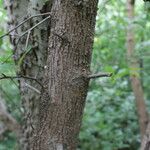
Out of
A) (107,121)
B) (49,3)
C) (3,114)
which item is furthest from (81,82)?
(107,121)

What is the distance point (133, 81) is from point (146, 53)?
0.82m

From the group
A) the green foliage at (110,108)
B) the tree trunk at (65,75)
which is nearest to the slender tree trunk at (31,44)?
the tree trunk at (65,75)

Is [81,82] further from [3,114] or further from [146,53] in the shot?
[146,53]

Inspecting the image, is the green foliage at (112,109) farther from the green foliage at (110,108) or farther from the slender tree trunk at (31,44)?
the slender tree trunk at (31,44)

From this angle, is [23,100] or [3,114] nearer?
[23,100]

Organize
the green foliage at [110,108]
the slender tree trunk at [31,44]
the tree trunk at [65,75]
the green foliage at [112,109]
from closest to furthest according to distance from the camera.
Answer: the tree trunk at [65,75] → the slender tree trunk at [31,44] → the green foliage at [110,108] → the green foliage at [112,109]

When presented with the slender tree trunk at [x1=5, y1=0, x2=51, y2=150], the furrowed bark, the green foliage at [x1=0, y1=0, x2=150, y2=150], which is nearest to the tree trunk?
the furrowed bark

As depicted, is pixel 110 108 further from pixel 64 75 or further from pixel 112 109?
pixel 64 75

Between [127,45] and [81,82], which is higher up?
[127,45]

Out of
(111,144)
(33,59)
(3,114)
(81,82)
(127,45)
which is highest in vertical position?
(127,45)

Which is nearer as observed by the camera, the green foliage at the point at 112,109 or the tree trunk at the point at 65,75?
the tree trunk at the point at 65,75

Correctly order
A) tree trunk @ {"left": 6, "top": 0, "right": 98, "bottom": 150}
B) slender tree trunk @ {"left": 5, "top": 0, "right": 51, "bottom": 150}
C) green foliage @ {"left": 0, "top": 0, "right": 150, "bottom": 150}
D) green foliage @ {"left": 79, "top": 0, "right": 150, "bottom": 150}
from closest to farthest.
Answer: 1. tree trunk @ {"left": 6, "top": 0, "right": 98, "bottom": 150}
2. slender tree trunk @ {"left": 5, "top": 0, "right": 51, "bottom": 150}
3. green foliage @ {"left": 0, "top": 0, "right": 150, "bottom": 150}
4. green foliage @ {"left": 79, "top": 0, "right": 150, "bottom": 150}

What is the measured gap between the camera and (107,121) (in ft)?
20.3

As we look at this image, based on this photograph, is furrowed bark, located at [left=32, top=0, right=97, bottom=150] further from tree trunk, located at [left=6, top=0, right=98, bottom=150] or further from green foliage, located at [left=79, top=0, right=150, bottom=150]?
green foliage, located at [left=79, top=0, right=150, bottom=150]
